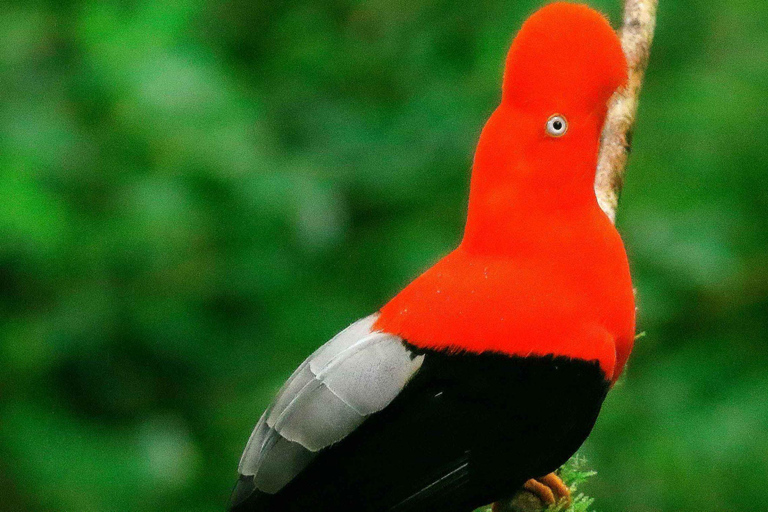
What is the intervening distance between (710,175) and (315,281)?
1360mm

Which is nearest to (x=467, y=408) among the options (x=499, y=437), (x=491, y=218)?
(x=499, y=437)

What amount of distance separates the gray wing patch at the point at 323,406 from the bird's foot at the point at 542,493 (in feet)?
1.62

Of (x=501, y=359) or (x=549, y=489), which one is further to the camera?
(x=549, y=489)

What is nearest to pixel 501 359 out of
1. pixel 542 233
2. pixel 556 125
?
pixel 542 233

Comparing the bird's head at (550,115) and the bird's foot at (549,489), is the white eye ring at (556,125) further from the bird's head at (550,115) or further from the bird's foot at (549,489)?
the bird's foot at (549,489)

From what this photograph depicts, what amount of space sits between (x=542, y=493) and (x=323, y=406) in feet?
1.98

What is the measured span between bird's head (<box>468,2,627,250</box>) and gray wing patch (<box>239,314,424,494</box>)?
337mm

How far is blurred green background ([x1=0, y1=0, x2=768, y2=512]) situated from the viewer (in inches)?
126

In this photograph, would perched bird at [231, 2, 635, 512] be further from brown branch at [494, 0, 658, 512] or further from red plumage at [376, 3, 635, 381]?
brown branch at [494, 0, 658, 512]

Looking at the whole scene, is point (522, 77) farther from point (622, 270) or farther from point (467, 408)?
point (467, 408)

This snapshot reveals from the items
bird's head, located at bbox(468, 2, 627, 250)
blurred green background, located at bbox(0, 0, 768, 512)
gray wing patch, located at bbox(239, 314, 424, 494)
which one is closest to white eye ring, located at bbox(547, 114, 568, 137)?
bird's head, located at bbox(468, 2, 627, 250)

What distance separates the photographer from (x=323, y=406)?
6.37 ft

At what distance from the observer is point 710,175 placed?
11.6 feet

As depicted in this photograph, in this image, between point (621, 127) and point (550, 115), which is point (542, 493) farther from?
point (621, 127)
